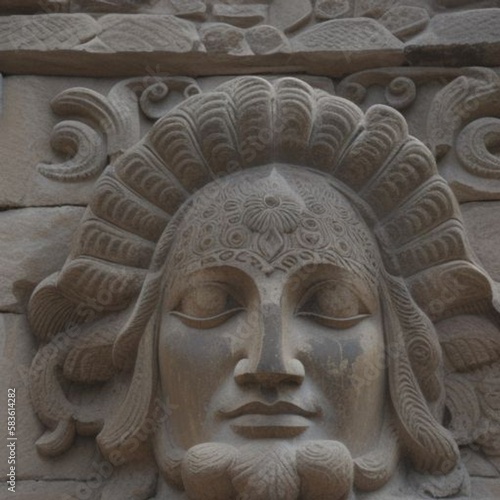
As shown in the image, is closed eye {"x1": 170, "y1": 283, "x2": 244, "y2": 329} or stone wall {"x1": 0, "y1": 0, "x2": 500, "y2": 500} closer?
closed eye {"x1": 170, "y1": 283, "x2": 244, "y2": 329}

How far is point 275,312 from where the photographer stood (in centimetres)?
257

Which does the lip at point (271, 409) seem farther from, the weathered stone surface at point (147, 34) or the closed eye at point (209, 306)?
the weathered stone surface at point (147, 34)

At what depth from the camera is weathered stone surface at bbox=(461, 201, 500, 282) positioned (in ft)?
10.1

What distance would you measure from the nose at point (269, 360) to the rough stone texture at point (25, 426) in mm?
584

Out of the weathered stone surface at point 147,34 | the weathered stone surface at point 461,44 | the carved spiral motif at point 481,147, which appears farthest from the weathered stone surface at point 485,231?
the weathered stone surface at point 147,34

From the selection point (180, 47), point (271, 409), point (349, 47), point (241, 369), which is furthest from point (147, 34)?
point (271, 409)

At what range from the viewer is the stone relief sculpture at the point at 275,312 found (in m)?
2.54

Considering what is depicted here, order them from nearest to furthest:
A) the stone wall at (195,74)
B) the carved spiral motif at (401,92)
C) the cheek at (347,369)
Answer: the cheek at (347,369) → the stone wall at (195,74) → the carved spiral motif at (401,92)

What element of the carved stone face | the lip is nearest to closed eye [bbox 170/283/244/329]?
the carved stone face

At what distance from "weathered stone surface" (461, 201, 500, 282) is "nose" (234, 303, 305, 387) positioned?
0.81m

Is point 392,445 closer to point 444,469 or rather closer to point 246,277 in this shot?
point 444,469

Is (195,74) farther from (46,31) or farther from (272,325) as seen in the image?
(272,325)

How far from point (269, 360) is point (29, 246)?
98cm

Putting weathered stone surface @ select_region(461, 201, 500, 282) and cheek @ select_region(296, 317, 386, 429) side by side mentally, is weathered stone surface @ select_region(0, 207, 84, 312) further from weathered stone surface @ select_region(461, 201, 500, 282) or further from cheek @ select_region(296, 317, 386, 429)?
weathered stone surface @ select_region(461, 201, 500, 282)
